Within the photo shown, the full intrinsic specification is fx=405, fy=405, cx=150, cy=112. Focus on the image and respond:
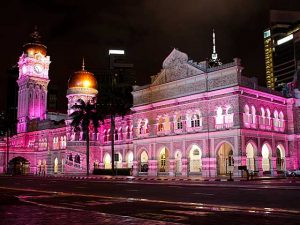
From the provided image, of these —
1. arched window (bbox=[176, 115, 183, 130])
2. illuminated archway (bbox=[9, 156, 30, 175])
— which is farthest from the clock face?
arched window (bbox=[176, 115, 183, 130])

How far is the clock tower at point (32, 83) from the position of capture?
91.4 metres

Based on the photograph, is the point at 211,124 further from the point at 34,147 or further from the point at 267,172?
the point at 34,147

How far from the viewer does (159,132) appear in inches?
2125

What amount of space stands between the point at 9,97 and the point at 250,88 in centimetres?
16219

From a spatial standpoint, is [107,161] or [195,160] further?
[107,161]

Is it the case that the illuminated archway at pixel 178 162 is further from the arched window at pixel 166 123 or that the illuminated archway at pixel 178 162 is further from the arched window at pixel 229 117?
the arched window at pixel 229 117

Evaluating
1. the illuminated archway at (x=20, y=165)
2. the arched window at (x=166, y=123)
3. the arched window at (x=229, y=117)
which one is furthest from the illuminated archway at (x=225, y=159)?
the illuminated archway at (x=20, y=165)

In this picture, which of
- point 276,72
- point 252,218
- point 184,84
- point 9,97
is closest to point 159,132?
point 184,84

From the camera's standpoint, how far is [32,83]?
91812 millimetres

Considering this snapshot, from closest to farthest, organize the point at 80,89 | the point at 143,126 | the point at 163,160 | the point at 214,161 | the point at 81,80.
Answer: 1. the point at 214,161
2. the point at 163,160
3. the point at 143,126
4. the point at 80,89
5. the point at 81,80

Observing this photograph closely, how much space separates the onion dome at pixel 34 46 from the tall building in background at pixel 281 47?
274 feet

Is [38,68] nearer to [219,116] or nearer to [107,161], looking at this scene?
[107,161]

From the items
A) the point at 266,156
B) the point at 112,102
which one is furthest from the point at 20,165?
the point at 266,156

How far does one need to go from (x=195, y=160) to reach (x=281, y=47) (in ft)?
385
